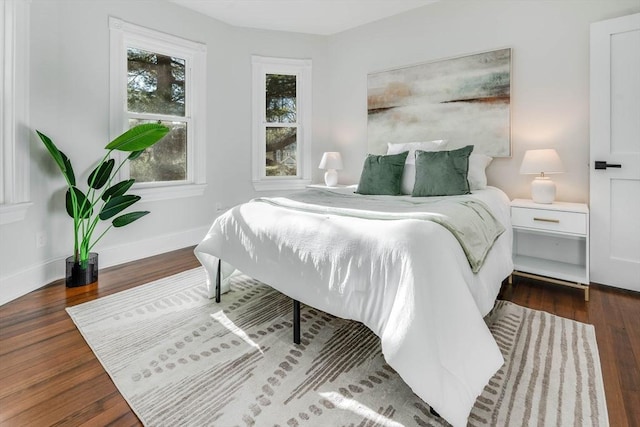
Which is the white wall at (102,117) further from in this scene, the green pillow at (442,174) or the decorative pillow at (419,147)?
the green pillow at (442,174)

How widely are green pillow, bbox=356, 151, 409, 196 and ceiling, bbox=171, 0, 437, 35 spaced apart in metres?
1.84

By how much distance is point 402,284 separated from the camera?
1.30 m

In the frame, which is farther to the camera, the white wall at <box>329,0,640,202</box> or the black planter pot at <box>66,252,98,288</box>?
the white wall at <box>329,0,640,202</box>

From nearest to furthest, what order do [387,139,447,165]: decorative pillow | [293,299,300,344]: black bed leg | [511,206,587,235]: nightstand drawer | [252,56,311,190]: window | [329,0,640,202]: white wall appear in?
[293,299,300,344]: black bed leg
[511,206,587,235]: nightstand drawer
[329,0,640,202]: white wall
[387,139,447,165]: decorative pillow
[252,56,311,190]: window

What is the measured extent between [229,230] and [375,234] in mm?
1128

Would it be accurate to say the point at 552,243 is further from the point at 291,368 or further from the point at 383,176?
the point at 291,368

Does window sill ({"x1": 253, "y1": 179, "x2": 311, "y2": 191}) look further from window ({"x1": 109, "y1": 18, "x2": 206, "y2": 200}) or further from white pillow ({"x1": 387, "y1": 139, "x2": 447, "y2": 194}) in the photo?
white pillow ({"x1": 387, "y1": 139, "x2": 447, "y2": 194})

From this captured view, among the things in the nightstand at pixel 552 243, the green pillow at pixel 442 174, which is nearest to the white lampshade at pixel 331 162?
the green pillow at pixel 442 174

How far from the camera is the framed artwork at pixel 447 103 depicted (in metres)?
3.14

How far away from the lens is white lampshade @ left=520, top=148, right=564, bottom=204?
8.65 feet

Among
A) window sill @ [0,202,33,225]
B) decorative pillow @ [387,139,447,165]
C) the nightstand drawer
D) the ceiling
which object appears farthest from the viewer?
the ceiling

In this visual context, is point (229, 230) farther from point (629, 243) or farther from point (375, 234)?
point (629, 243)

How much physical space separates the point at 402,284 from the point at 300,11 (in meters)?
3.62

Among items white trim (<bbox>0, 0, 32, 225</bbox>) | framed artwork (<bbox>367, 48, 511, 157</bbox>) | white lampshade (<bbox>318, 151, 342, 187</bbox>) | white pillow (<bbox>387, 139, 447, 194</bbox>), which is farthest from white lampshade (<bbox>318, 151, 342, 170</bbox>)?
white trim (<bbox>0, 0, 32, 225</bbox>)
